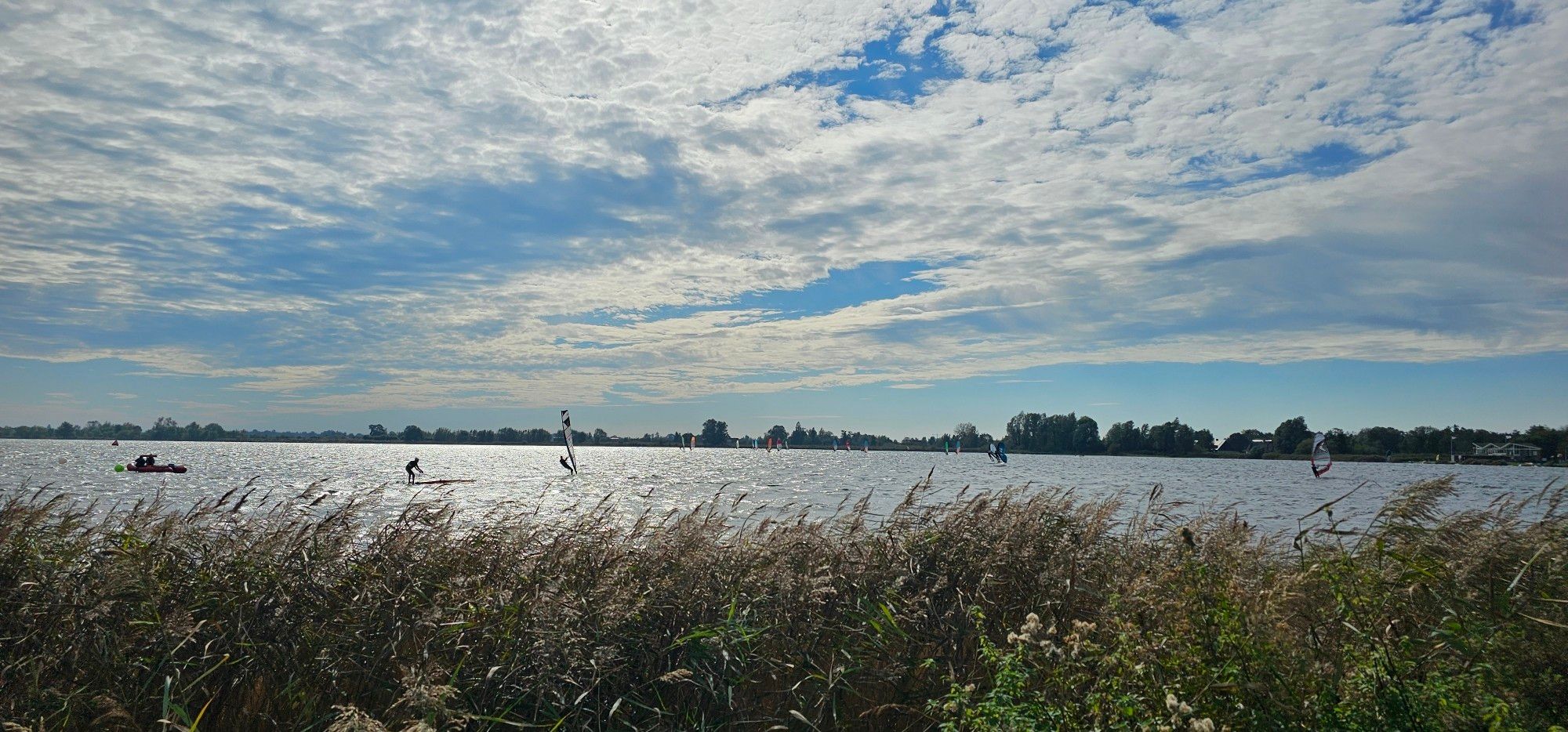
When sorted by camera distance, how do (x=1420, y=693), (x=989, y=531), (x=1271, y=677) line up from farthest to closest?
(x=989, y=531), (x=1271, y=677), (x=1420, y=693)

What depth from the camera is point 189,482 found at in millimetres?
61156

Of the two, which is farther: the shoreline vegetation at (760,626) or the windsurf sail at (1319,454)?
the windsurf sail at (1319,454)

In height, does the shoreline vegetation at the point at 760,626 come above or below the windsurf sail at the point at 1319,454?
below

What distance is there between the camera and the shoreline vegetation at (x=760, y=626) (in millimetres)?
4973

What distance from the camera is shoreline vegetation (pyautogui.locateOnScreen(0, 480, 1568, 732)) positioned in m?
4.97

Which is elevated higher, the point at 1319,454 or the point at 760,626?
the point at 1319,454

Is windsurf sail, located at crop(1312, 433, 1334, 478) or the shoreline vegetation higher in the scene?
windsurf sail, located at crop(1312, 433, 1334, 478)

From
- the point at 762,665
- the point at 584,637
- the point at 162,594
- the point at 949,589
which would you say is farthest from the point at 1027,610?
the point at 162,594

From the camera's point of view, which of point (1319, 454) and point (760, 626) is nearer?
point (760, 626)

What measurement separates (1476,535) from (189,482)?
7212 centimetres

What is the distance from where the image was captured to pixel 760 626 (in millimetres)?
7270

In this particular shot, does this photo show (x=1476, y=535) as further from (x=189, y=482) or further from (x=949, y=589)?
(x=189, y=482)

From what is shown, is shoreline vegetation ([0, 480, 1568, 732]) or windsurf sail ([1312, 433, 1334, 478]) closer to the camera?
shoreline vegetation ([0, 480, 1568, 732])

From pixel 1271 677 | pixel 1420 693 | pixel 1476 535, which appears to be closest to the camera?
pixel 1420 693
